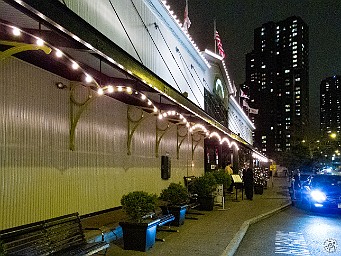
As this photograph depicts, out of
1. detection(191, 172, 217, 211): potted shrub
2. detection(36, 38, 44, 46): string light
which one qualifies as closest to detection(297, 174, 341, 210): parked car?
detection(191, 172, 217, 211): potted shrub

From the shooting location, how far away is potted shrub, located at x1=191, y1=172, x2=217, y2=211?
16406 millimetres

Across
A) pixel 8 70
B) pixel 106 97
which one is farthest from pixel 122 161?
pixel 8 70

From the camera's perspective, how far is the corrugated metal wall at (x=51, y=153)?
8.34m

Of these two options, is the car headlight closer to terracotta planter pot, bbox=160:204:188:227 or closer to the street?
the street

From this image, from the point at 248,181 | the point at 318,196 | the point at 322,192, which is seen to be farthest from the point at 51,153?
the point at 248,181

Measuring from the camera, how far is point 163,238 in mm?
10578

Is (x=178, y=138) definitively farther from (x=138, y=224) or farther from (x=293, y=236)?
(x=138, y=224)

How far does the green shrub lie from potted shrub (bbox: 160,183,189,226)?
117 inches

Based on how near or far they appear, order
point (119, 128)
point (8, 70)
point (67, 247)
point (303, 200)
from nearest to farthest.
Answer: point (67, 247)
point (8, 70)
point (119, 128)
point (303, 200)

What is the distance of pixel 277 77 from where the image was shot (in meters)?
144

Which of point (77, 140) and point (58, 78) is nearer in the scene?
point (58, 78)

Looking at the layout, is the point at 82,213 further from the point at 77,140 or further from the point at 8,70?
the point at 8,70

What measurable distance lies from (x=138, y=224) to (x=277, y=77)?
140846 millimetres

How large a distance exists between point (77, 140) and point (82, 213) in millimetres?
1848
